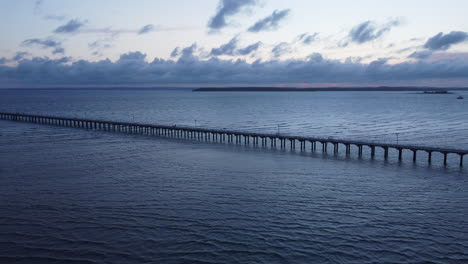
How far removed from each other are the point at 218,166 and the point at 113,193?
11932 millimetres

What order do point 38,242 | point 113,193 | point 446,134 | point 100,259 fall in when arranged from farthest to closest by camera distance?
point 446,134, point 113,193, point 38,242, point 100,259

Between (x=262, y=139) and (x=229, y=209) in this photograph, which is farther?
(x=262, y=139)

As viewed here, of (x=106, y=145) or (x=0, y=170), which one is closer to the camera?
(x=0, y=170)

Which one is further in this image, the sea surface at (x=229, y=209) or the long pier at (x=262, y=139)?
the long pier at (x=262, y=139)

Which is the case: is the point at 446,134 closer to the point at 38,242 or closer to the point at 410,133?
the point at 410,133

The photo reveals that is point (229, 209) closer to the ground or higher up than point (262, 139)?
closer to the ground

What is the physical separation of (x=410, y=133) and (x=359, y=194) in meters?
41.3

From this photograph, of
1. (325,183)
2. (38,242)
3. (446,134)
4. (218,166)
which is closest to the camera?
(38,242)

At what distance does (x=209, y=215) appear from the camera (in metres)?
22.2

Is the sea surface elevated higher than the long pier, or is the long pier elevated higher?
the long pier

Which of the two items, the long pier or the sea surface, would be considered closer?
the sea surface

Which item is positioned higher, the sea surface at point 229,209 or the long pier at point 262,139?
the long pier at point 262,139

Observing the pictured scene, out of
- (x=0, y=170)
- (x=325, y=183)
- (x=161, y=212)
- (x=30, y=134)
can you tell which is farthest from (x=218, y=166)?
(x=30, y=134)

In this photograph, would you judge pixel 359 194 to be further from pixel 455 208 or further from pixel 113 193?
pixel 113 193
